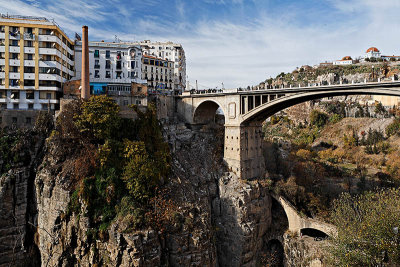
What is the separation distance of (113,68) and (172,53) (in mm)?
26586

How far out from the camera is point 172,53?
67.9m

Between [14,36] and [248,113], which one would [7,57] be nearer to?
[14,36]

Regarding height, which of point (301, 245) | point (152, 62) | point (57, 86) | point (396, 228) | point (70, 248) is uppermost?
point (152, 62)

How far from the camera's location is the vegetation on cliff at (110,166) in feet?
77.6

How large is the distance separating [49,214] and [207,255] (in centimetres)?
1612

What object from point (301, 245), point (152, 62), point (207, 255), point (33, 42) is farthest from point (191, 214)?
point (152, 62)

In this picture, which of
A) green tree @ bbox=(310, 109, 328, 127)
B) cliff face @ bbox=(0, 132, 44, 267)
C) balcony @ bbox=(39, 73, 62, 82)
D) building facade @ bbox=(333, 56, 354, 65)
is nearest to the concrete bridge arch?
cliff face @ bbox=(0, 132, 44, 267)

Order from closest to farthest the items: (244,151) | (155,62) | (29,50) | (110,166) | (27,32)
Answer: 1. (110,166)
2. (244,151)
3. (27,32)
4. (29,50)
5. (155,62)

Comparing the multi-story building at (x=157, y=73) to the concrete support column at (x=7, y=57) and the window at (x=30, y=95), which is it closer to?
the window at (x=30, y=95)

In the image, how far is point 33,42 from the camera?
35.4 metres

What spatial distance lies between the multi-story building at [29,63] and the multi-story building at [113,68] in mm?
5676

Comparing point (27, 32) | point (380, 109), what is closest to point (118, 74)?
point (27, 32)

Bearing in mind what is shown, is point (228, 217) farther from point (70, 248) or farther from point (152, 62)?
point (152, 62)

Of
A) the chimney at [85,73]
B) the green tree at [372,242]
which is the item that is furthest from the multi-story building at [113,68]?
the green tree at [372,242]
